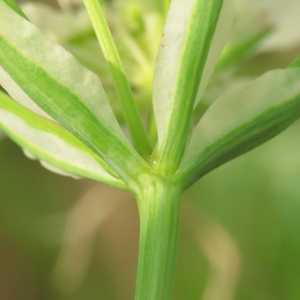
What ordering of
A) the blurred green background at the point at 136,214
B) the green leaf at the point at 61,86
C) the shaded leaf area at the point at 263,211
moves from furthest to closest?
→ the shaded leaf area at the point at 263,211, the blurred green background at the point at 136,214, the green leaf at the point at 61,86

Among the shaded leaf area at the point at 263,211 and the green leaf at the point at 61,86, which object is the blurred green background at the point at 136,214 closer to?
the shaded leaf area at the point at 263,211

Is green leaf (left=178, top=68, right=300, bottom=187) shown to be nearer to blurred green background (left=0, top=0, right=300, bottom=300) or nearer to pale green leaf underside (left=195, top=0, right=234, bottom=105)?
pale green leaf underside (left=195, top=0, right=234, bottom=105)

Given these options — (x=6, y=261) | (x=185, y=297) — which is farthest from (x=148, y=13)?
(x=6, y=261)

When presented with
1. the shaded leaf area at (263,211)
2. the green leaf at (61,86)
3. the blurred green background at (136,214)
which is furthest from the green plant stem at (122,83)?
the shaded leaf area at (263,211)

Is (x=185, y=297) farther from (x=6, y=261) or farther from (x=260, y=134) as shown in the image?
(x=260, y=134)

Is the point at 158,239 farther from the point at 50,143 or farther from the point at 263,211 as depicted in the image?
the point at 263,211

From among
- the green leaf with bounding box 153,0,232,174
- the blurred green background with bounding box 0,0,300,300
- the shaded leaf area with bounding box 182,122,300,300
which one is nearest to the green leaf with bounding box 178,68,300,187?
the green leaf with bounding box 153,0,232,174
